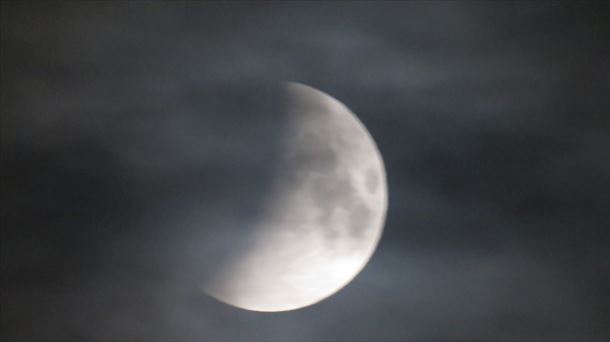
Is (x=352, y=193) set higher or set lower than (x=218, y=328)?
higher

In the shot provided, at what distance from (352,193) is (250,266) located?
4.75 feet

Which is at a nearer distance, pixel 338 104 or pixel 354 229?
pixel 354 229

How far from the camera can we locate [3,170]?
18.4ft

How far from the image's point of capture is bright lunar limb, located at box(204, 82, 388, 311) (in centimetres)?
523

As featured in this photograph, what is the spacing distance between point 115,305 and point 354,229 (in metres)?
3.00

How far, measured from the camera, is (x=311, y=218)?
17.3ft

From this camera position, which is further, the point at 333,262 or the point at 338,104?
the point at 338,104

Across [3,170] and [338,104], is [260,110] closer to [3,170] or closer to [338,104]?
[338,104]

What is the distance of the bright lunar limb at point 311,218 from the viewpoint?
5227 mm

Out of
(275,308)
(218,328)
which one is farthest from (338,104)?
(218,328)

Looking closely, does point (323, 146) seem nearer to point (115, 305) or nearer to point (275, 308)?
point (275, 308)

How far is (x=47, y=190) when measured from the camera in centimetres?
578

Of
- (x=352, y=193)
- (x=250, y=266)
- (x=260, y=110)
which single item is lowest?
(x=250, y=266)

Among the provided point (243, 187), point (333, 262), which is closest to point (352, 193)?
point (333, 262)
